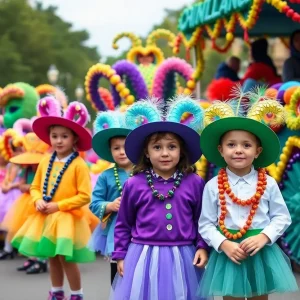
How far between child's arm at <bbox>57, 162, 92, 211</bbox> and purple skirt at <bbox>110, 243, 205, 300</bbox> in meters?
1.79

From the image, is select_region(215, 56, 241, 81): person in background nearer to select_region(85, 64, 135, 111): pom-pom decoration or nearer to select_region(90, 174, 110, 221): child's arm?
select_region(85, 64, 135, 111): pom-pom decoration

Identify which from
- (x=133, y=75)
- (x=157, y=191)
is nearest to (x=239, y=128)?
(x=157, y=191)

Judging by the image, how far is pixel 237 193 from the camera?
4824 millimetres

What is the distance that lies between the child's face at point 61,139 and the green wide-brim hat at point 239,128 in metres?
2.01

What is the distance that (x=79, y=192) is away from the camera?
22.1 feet

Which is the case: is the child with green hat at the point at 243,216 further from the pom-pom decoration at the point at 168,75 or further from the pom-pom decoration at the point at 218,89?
the pom-pom decoration at the point at 168,75

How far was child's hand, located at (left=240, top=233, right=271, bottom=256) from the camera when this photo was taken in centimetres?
464

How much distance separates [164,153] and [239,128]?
0.50 meters

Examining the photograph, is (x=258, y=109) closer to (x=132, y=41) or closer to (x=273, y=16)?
(x=273, y=16)

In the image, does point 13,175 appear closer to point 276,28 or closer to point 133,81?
point 133,81

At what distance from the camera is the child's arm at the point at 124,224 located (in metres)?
5.05

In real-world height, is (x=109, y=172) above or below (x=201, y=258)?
above

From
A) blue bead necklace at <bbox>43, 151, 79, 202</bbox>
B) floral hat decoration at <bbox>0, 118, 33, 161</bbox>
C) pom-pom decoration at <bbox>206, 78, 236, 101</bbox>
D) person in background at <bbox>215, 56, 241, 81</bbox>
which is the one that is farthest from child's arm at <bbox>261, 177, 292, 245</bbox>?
person in background at <bbox>215, 56, 241, 81</bbox>

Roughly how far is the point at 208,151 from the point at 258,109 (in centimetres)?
42
